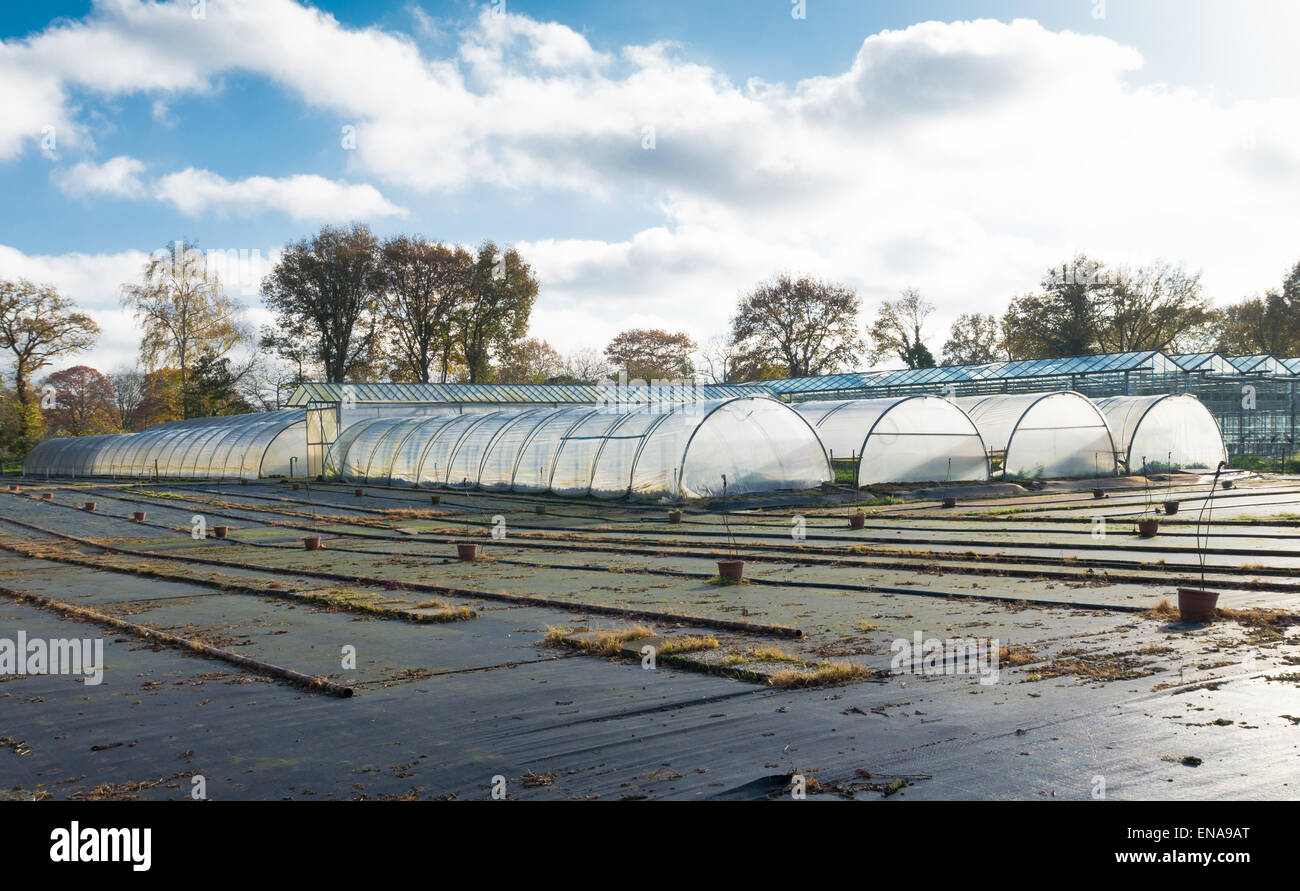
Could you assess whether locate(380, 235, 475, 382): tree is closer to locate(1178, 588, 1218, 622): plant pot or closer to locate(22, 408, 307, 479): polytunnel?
locate(22, 408, 307, 479): polytunnel

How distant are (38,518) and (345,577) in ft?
69.2

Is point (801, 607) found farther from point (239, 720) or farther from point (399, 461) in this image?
point (399, 461)

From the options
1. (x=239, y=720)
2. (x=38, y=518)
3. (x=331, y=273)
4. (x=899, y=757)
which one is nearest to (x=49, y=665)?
(x=239, y=720)

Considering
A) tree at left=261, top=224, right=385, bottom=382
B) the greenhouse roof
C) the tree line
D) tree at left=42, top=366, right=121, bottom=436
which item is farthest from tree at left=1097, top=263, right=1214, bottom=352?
tree at left=42, top=366, right=121, bottom=436

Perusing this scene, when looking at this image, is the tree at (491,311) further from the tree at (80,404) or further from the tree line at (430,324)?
the tree at (80,404)

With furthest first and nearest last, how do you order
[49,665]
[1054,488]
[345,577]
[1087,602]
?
[1054,488]
[345,577]
[1087,602]
[49,665]

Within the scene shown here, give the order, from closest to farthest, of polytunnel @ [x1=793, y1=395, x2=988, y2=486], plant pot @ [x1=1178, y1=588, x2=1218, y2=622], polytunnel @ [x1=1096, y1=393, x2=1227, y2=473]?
plant pot @ [x1=1178, y1=588, x2=1218, y2=622] → polytunnel @ [x1=793, y1=395, x2=988, y2=486] → polytunnel @ [x1=1096, y1=393, x2=1227, y2=473]

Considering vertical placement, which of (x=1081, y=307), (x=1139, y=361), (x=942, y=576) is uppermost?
(x=1081, y=307)

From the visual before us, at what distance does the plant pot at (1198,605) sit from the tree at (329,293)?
227 feet

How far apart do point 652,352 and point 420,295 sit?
25314 mm

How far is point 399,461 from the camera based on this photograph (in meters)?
46.4

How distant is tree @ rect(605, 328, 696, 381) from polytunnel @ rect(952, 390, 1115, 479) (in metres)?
53.3

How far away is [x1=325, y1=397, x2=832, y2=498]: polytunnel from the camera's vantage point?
32625mm

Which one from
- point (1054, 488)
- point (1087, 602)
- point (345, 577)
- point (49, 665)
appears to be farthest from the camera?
point (1054, 488)
